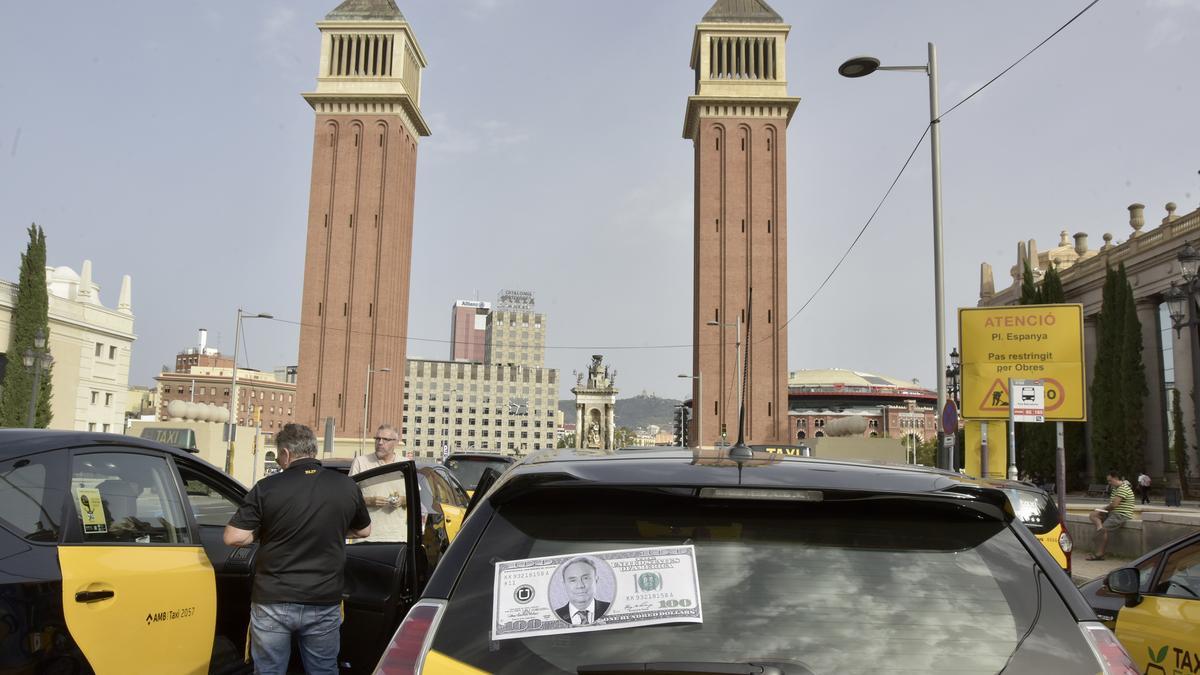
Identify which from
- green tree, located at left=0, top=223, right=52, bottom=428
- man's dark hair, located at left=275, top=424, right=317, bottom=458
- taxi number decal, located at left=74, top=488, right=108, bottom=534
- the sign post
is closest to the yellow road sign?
the sign post

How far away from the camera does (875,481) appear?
228 centimetres

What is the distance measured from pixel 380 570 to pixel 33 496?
6.57 feet

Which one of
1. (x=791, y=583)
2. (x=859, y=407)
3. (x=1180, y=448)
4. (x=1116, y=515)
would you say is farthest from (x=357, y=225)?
(x=859, y=407)

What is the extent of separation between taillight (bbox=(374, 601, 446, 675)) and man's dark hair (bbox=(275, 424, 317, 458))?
2.72 meters

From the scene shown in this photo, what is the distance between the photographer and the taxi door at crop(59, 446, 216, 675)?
339 centimetres

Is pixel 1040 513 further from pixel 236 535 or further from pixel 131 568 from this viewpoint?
pixel 131 568

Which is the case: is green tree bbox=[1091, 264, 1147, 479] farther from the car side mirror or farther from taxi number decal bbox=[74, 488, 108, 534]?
taxi number decal bbox=[74, 488, 108, 534]

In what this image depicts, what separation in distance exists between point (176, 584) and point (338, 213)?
215ft

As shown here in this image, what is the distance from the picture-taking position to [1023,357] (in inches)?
657

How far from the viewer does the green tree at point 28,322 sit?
147 feet

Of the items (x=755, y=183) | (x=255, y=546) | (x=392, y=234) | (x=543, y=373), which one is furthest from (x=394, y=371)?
(x=543, y=373)

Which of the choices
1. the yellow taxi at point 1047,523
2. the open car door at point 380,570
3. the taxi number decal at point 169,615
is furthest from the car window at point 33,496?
the yellow taxi at point 1047,523

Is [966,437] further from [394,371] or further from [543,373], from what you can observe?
[543,373]

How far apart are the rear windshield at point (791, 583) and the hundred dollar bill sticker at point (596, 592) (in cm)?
2
